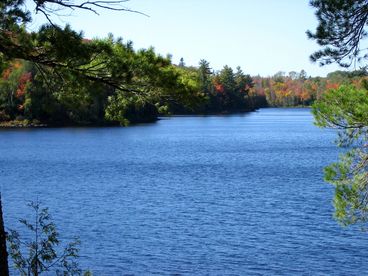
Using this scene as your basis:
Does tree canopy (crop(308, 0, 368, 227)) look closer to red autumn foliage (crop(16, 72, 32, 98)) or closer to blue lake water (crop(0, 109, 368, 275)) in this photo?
blue lake water (crop(0, 109, 368, 275))

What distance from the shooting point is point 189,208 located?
91.9ft

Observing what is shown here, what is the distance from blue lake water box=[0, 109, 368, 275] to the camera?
64.5 ft

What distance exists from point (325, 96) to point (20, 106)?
270 ft

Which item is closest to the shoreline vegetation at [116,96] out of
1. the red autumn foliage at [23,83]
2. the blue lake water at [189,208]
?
the red autumn foliage at [23,83]

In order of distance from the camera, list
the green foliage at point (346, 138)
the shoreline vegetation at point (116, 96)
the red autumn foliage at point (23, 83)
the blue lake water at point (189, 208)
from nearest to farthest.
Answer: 1. the shoreline vegetation at point (116, 96)
2. the green foliage at point (346, 138)
3. the blue lake water at point (189, 208)
4. the red autumn foliage at point (23, 83)

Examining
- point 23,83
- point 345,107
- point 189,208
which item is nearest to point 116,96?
point 345,107

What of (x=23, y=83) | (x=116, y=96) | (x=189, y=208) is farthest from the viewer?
(x=23, y=83)

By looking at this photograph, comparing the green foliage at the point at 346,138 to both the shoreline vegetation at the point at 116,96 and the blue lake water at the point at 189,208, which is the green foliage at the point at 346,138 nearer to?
the shoreline vegetation at the point at 116,96

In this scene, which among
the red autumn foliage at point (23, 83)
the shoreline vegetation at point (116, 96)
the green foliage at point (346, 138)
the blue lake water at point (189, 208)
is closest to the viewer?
the shoreline vegetation at point (116, 96)

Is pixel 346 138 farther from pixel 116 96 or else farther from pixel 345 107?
pixel 116 96

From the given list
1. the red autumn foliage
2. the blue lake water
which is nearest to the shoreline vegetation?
the red autumn foliage

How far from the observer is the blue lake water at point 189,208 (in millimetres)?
19672

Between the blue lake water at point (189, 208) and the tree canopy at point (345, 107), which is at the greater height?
the tree canopy at point (345, 107)

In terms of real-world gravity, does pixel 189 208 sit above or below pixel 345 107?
below
